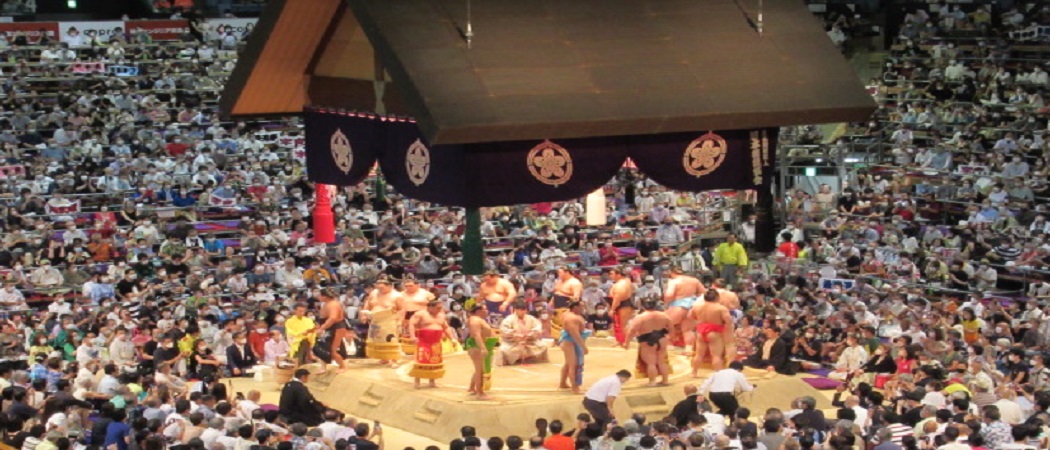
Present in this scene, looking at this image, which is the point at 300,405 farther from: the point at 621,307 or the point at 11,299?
the point at 11,299

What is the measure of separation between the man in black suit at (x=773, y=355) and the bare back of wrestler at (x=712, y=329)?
84 cm

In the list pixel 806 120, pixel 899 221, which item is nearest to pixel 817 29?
pixel 806 120

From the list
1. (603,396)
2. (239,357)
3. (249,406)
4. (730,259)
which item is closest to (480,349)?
(603,396)

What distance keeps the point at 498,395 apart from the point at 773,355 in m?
2.73

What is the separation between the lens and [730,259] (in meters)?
15.8

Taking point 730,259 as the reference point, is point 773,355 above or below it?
below

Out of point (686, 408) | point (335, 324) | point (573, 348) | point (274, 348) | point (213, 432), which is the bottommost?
point (686, 408)

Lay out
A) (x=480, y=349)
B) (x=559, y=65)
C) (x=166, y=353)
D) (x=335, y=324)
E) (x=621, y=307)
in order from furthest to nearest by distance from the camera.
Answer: (x=621, y=307) < (x=335, y=324) < (x=166, y=353) < (x=480, y=349) < (x=559, y=65)

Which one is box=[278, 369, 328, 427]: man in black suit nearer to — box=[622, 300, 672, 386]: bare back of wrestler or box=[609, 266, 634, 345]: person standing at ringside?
box=[622, 300, 672, 386]: bare back of wrestler

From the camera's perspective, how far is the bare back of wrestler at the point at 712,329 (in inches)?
478

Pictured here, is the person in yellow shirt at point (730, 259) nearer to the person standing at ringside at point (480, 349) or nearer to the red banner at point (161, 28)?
the person standing at ringside at point (480, 349)

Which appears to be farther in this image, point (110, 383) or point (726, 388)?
point (110, 383)

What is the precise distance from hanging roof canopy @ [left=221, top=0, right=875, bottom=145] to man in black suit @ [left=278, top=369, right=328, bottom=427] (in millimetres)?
1971

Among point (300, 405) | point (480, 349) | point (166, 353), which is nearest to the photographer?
point (300, 405)
